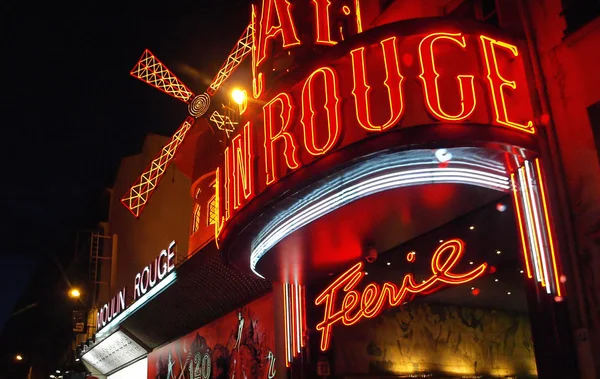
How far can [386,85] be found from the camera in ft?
21.4

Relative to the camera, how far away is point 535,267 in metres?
5.89

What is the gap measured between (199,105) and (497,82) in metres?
9.81

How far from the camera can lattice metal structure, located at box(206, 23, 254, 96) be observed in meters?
14.0

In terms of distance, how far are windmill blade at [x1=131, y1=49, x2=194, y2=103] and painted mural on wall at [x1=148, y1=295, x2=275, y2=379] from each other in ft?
19.2

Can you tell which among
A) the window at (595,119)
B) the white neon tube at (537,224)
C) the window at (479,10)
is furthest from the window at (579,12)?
the white neon tube at (537,224)

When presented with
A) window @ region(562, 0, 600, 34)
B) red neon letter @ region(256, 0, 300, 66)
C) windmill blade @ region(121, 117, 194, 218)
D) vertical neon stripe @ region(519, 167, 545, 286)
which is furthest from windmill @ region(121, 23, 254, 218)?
vertical neon stripe @ region(519, 167, 545, 286)

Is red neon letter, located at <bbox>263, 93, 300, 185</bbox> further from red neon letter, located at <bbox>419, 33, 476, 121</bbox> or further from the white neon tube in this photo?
the white neon tube

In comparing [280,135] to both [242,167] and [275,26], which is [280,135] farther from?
[275,26]

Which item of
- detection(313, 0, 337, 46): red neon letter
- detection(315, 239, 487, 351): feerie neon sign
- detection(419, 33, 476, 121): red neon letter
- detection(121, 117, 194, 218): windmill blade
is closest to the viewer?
detection(419, 33, 476, 121): red neon letter

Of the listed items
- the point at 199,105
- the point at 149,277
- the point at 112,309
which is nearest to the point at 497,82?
the point at 199,105

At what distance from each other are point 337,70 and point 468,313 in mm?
5064

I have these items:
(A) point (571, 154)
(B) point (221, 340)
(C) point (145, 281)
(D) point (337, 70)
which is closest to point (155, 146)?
(C) point (145, 281)

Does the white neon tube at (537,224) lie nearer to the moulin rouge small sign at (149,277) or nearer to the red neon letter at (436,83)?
the red neon letter at (436,83)

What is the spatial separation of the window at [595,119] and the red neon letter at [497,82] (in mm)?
517
